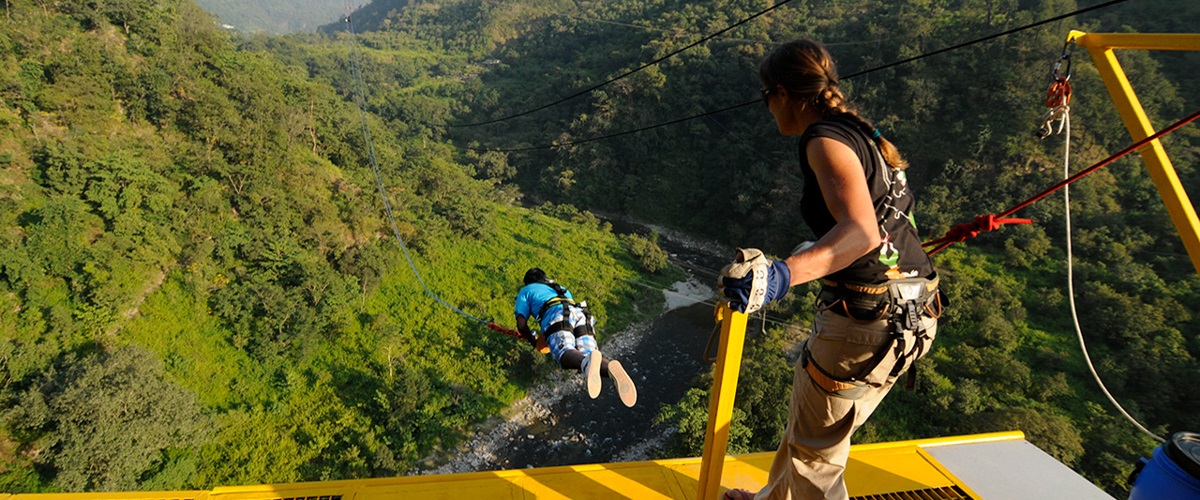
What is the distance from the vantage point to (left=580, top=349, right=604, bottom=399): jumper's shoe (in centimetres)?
468

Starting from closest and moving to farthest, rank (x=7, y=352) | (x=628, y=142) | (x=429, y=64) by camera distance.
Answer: (x=7, y=352) → (x=628, y=142) → (x=429, y=64)

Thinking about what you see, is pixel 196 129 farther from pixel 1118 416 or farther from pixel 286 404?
pixel 1118 416

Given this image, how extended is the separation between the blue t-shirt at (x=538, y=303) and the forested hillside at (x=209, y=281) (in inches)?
352

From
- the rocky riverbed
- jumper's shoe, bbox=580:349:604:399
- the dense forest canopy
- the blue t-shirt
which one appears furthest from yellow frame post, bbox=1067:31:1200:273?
the rocky riverbed

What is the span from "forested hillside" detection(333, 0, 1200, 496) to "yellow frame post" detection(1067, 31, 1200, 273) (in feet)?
18.4

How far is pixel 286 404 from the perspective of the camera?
43.5 ft

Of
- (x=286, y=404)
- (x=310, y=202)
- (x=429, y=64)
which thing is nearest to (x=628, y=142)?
(x=310, y=202)

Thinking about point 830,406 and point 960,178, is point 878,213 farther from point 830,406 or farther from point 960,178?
point 960,178

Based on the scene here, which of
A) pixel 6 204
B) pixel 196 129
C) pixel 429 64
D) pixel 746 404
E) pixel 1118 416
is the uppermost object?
pixel 429 64

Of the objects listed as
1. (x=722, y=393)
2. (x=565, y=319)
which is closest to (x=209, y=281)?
(x=565, y=319)

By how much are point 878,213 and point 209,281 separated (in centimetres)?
1790

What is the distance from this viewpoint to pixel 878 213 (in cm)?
178

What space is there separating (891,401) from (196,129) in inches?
929

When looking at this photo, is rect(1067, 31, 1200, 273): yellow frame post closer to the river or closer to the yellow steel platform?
the yellow steel platform
